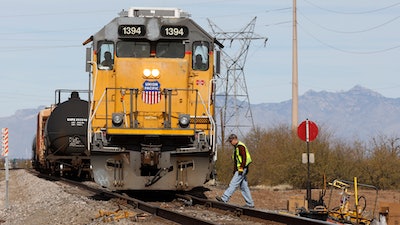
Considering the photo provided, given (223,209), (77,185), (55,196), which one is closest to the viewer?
(223,209)

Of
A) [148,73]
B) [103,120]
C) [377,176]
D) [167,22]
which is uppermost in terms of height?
[167,22]

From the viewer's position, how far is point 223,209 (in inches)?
644

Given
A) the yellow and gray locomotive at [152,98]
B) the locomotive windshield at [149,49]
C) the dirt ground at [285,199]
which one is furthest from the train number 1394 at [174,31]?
the dirt ground at [285,199]

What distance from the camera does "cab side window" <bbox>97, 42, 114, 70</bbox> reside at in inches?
719

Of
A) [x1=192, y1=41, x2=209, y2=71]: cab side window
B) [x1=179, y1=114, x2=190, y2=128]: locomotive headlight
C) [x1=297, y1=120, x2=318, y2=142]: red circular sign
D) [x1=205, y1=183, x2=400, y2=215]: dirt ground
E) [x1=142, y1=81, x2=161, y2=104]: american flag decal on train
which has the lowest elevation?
[x1=205, y1=183, x2=400, y2=215]: dirt ground

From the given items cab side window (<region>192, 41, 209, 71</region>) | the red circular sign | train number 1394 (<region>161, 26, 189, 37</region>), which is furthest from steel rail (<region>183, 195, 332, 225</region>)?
the red circular sign

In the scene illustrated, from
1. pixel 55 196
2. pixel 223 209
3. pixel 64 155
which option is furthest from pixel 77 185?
pixel 223 209

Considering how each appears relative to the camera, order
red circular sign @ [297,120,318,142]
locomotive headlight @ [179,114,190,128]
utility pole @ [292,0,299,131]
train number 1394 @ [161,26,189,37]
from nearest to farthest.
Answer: locomotive headlight @ [179,114,190,128]
train number 1394 @ [161,26,189,37]
red circular sign @ [297,120,318,142]
utility pole @ [292,0,299,131]

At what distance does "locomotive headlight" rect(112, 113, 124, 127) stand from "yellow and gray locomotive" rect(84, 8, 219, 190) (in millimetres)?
46

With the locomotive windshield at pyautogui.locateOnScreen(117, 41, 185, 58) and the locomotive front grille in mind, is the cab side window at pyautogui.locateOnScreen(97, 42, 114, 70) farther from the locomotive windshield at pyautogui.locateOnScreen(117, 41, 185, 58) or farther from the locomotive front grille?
the locomotive front grille

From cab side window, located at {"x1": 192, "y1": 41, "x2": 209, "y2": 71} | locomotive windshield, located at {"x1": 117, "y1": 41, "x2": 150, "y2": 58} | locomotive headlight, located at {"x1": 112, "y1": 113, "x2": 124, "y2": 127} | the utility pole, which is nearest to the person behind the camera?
locomotive headlight, located at {"x1": 112, "y1": 113, "x2": 124, "y2": 127}

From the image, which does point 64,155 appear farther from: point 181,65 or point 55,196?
point 181,65

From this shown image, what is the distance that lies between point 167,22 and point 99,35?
1.66 m

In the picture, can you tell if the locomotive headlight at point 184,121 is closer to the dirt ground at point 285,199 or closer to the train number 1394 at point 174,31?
the train number 1394 at point 174,31
